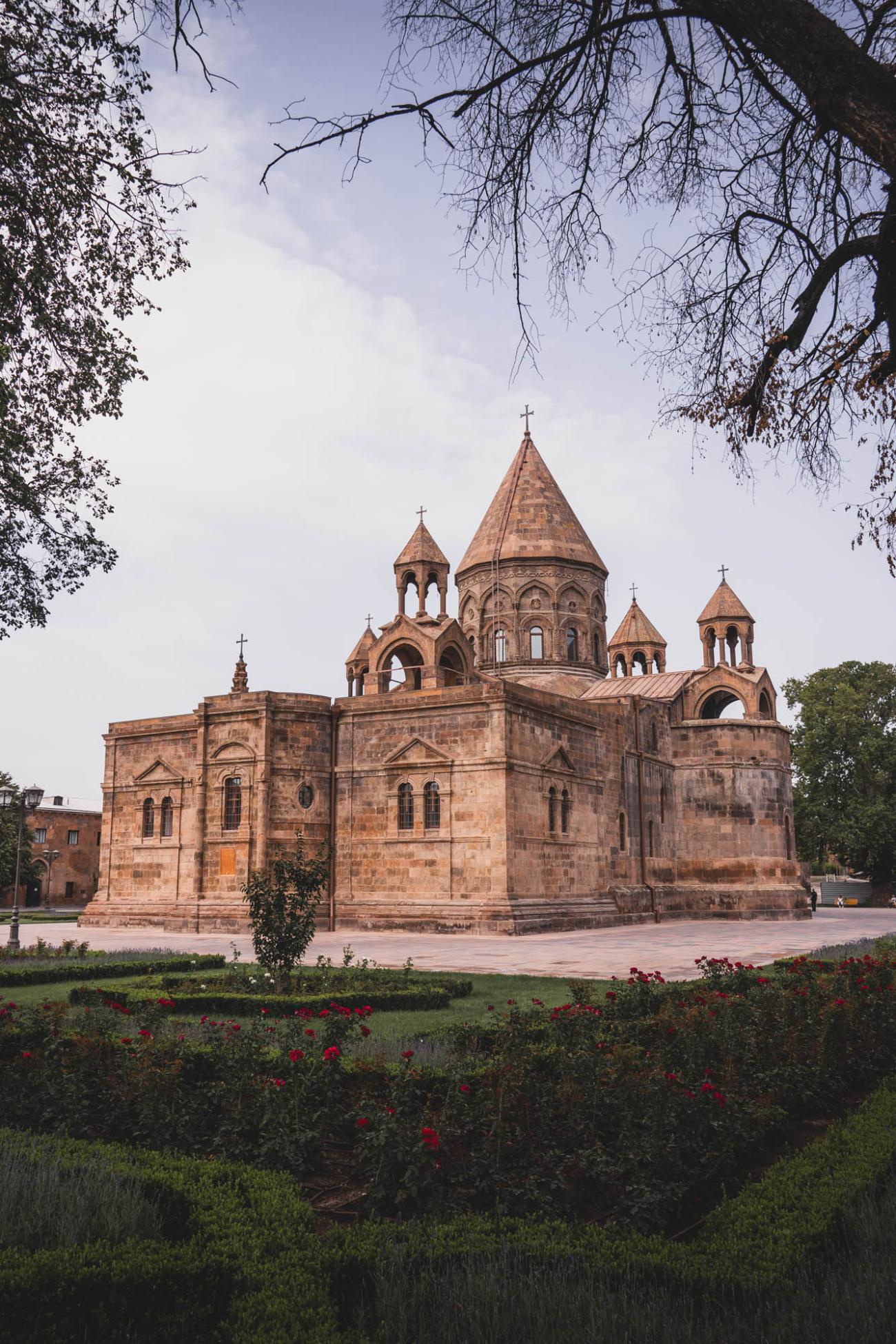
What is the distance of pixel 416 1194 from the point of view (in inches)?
228

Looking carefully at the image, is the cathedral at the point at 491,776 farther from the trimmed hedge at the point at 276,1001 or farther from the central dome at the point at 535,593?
the trimmed hedge at the point at 276,1001

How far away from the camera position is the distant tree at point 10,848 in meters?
50.0

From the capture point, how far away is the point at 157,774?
33281 millimetres

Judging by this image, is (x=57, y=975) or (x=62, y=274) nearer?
(x=62, y=274)

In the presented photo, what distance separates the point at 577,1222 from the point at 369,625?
39.2 m

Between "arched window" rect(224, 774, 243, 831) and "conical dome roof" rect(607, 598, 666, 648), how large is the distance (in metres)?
19.0

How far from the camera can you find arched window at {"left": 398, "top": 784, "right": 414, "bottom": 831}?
1190 inches

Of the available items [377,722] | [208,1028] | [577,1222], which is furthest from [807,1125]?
[377,722]

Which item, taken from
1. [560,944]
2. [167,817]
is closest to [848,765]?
[560,944]

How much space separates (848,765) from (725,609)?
49.8ft

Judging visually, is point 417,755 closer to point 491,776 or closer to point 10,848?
point 491,776

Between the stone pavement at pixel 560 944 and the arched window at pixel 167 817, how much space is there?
309cm

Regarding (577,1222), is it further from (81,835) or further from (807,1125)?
(81,835)

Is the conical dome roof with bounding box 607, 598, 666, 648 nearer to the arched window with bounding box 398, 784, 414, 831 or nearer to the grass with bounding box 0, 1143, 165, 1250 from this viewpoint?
the arched window with bounding box 398, 784, 414, 831
